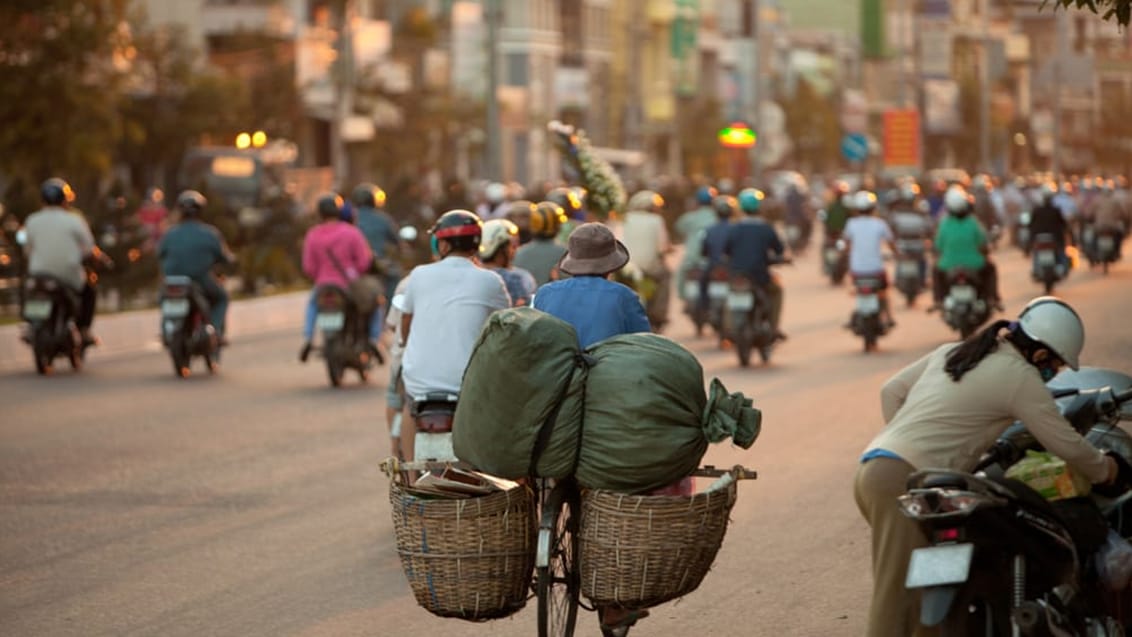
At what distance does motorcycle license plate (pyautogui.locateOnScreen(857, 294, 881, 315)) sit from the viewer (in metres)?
24.4

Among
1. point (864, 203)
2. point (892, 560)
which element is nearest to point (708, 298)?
point (864, 203)

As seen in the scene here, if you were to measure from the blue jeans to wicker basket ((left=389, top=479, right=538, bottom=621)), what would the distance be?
1224 centimetres

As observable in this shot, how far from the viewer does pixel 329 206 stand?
1995cm

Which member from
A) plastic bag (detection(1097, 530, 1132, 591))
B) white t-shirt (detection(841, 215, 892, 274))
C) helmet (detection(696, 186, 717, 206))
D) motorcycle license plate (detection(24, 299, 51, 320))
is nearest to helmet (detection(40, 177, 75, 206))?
Answer: motorcycle license plate (detection(24, 299, 51, 320))

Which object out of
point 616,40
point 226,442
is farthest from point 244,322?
point 616,40

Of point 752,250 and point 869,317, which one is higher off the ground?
point 752,250

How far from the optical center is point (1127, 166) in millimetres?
126688

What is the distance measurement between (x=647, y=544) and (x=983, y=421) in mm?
1077

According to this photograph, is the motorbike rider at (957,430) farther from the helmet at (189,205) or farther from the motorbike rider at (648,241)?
the motorbike rider at (648,241)

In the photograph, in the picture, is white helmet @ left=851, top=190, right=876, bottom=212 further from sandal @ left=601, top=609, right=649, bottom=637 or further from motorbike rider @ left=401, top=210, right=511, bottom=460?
sandal @ left=601, top=609, right=649, bottom=637

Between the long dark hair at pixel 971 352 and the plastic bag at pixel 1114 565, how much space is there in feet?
2.28

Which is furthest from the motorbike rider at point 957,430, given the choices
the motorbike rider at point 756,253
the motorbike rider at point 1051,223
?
the motorbike rider at point 1051,223

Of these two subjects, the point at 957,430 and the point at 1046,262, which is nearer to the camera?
the point at 957,430

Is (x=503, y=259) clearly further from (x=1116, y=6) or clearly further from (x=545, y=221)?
(x=1116, y=6)
